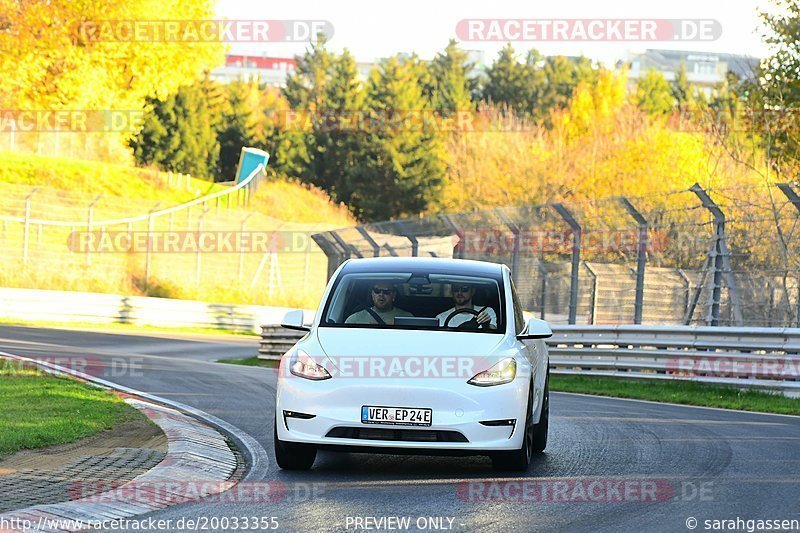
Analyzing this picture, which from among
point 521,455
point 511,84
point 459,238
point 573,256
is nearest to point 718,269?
point 573,256

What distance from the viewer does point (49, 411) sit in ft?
37.6

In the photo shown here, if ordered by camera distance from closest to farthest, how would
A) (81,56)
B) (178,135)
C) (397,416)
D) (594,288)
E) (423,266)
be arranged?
(397,416) < (423,266) < (594,288) < (81,56) < (178,135)

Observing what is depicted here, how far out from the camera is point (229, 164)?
77.8 m

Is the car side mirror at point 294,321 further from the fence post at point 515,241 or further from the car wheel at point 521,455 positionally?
the fence post at point 515,241

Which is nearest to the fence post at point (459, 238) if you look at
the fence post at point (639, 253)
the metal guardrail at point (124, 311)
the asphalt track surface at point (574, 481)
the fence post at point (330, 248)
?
the fence post at point (330, 248)

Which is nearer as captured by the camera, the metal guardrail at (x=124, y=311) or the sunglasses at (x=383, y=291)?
the sunglasses at (x=383, y=291)

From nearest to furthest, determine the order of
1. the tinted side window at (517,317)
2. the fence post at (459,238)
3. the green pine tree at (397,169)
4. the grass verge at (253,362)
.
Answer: the tinted side window at (517,317), the fence post at (459,238), the grass verge at (253,362), the green pine tree at (397,169)

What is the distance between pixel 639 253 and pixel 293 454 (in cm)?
1108

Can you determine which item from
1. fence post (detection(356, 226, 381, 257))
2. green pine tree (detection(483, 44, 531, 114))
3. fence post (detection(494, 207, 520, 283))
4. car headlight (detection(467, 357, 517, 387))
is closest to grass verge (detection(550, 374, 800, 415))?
fence post (detection(494, 207, 520, 283))

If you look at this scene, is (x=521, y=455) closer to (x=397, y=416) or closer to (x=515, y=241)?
(x=397, y=416)

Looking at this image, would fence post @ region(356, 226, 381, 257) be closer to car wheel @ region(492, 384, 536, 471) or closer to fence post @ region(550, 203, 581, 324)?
fence post @ region(550, 203, 581, 324)

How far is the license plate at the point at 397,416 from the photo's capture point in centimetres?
849

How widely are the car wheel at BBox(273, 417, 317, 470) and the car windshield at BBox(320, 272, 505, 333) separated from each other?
1.06 metres

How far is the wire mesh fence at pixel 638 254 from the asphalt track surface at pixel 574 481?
4101 mm
